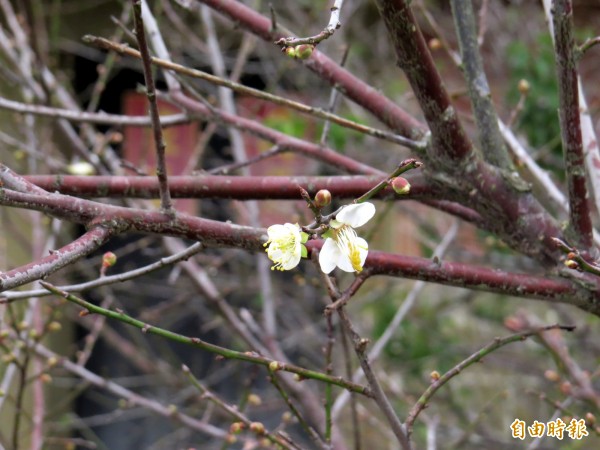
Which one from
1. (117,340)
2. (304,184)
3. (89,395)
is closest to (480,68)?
(304,184)

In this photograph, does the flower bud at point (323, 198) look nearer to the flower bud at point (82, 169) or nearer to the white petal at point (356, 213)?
the white petal at point (356, 213)

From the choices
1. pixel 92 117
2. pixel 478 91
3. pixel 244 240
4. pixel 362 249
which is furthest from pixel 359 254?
pixel 92 117

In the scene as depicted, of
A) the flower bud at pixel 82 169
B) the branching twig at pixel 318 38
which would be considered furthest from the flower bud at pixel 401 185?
the flower bud at pixel 82 169

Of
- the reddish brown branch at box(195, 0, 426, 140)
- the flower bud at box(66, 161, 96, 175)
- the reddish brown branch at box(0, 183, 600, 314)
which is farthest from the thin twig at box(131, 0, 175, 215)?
the flower bud at box(66, 161, 96, 175)

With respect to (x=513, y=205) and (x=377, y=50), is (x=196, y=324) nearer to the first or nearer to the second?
(x=377, y=50)

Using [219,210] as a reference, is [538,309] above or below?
below

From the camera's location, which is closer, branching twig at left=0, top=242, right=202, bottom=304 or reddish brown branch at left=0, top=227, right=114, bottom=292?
reddish brown branch at left=0, top=227, right=114, bottom=292

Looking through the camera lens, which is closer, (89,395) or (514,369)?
(514,369)

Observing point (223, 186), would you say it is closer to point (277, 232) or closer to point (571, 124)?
point (277, 232)

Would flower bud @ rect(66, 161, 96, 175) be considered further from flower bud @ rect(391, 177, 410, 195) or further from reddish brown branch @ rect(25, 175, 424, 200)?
flower bud @ rect(391, 177, 410, 195)
